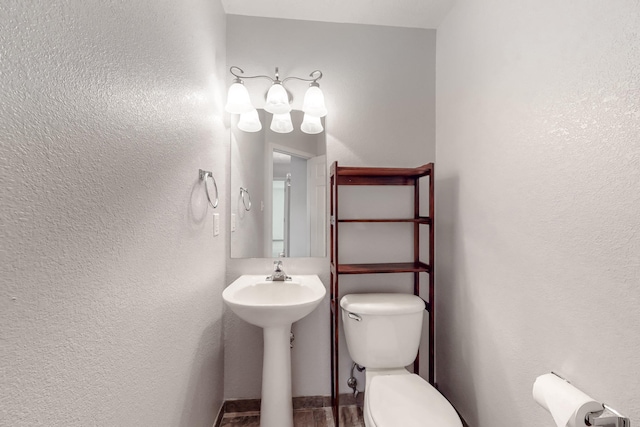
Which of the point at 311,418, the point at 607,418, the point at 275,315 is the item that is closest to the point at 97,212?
the point at 275,315

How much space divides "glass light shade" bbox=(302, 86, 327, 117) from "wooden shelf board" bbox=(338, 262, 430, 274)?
95cm

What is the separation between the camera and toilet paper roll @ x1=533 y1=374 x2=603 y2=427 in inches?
33.0

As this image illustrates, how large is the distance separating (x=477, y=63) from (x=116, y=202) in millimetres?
1692

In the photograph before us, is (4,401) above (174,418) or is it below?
above

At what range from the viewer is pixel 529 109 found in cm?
113

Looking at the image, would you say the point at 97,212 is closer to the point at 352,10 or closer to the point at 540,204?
the point at 540,204

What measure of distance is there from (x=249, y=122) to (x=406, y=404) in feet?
5.62

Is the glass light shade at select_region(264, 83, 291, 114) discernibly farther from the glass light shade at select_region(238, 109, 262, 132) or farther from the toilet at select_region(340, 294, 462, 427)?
the toilet at select_region(340, 294, 462, 427)

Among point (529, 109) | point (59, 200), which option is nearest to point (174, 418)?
point (59, 200)

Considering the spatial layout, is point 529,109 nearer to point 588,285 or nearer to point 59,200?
point 588,285

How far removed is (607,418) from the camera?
81cm

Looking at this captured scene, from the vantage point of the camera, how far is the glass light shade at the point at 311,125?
5.90ft

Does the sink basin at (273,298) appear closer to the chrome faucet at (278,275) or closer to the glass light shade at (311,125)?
the chrome faucet at (278,275)

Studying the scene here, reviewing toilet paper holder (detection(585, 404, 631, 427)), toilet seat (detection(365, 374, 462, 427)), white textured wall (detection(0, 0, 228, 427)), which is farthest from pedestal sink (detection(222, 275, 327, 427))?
toilet paper holder (detection(585, 404, 631, 427))
